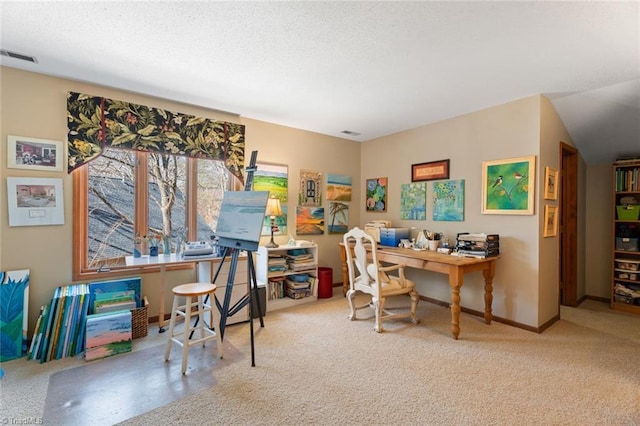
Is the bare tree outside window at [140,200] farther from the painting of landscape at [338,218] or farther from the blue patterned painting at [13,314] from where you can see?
the painting of landscape at [338,218]

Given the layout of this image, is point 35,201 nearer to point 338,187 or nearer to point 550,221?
point 338,187

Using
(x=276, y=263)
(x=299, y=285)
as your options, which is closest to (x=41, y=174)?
(x=276, y=263)

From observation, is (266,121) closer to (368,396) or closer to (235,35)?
(235,35)

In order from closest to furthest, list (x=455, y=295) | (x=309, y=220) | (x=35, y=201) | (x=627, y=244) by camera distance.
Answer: (x=35, y=201) < (x=455, y=295) < (x=627, y=244) < (x=309, y=220)

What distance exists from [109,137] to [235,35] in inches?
70.9

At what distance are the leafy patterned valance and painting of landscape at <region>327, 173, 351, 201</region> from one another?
1477mm

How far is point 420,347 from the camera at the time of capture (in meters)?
2.65

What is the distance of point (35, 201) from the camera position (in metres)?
2.59

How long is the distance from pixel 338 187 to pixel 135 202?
2.80m

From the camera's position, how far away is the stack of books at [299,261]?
3893 millimetres

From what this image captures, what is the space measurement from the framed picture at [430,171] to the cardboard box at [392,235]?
76 cm

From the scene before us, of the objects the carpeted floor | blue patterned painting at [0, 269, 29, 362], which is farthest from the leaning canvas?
blue patterned painting at [0, 269, 29, 362]

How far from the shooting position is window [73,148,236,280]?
9.44 feet

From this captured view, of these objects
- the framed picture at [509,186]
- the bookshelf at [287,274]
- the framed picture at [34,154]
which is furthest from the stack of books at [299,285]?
the framed picture at [34,154]
